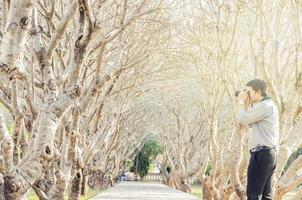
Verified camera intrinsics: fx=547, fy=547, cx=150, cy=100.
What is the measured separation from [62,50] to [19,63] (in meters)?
6.66

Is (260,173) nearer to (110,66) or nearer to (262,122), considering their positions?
(262,122)

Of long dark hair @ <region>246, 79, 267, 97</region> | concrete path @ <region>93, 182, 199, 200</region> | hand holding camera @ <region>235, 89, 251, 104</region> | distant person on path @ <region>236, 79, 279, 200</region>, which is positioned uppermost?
long dark hair @ <region>246, 79, 267, 97</region>

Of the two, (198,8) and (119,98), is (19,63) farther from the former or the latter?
(119,98)

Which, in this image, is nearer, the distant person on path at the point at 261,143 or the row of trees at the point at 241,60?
the distant person on path at the point at 261,143

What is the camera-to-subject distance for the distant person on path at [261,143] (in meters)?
5.25

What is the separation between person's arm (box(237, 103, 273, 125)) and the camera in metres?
5.36

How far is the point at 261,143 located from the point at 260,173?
30 centimetres

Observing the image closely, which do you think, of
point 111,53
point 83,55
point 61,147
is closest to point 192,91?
point 111,53

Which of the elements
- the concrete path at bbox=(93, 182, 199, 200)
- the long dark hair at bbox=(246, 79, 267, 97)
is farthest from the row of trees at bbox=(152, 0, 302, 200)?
the long dark hair at bbox=(246, 79, 267, 97)

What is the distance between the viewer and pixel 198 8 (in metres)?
15.7

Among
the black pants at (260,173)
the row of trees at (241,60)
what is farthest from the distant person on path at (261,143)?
the row of trees at (241,60)

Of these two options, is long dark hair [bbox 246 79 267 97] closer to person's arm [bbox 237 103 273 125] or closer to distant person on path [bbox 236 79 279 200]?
distant person on path [bbox 236 79 279 200]

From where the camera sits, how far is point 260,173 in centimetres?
525

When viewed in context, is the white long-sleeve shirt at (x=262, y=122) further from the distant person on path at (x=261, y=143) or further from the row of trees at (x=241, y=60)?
the row of trees at (x=241, y=60)
